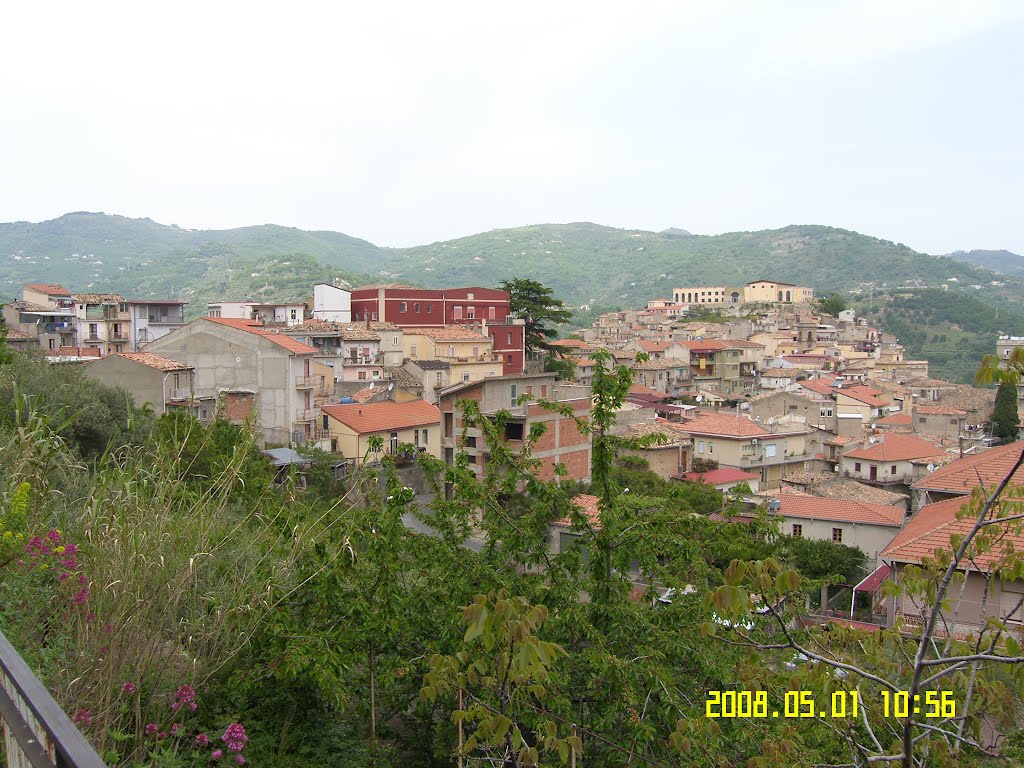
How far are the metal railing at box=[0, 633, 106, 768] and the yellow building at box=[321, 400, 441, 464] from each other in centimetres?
2559

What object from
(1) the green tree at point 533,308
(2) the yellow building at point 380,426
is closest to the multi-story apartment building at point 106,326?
(2) the yellow building at point 380,426

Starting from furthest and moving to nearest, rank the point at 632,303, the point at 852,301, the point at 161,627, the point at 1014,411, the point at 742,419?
the point at 632,303, the point at 852,301, the point at 1014,411, the point at 742,419, the point at 161,627

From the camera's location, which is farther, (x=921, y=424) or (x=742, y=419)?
(x=921, y=424)

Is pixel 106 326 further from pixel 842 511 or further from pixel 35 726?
pixel 35 726

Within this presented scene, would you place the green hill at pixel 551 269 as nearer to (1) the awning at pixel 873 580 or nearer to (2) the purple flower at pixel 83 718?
(1) the awning at pixel 873 580

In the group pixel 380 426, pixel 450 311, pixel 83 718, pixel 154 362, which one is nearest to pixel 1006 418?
pixel 450 311

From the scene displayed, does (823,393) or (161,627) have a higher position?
(161,627)

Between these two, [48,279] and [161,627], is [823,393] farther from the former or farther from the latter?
[48,279]

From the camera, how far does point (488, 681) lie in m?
3.33

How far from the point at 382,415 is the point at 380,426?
3.93ft

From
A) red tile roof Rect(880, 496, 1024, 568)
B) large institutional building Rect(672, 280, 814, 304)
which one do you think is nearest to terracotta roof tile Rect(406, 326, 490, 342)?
red tile roof Rect(880, 496, 1024, 568)

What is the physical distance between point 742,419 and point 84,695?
112 ft

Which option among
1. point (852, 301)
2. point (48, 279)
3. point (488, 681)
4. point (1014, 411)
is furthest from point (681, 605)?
point (48, 279)

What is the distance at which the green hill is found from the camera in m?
98.0
